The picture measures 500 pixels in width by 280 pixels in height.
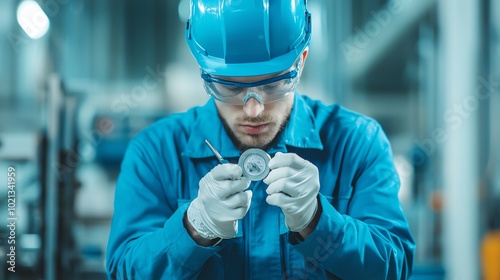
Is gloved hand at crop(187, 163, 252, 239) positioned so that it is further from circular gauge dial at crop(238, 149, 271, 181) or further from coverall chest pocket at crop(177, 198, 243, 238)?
coverall chest pocket at crop(177, 198, 243, 238)

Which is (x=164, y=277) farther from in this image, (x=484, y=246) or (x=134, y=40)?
(x=134, y=40)

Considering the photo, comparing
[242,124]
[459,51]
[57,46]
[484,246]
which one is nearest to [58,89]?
[57,46]

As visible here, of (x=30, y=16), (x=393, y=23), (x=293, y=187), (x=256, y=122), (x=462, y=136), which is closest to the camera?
(x=293, y=187)

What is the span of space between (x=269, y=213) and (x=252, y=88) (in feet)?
0.91

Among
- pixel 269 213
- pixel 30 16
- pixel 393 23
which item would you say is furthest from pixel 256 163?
pixel 393 23

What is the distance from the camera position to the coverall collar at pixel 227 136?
1166 mm

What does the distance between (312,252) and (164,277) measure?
0.98ft

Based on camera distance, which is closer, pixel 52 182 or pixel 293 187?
pixel 293 187

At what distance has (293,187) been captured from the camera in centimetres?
98

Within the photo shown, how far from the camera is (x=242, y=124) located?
3.70 ft

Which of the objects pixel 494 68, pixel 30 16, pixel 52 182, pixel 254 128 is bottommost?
pixel 52 182

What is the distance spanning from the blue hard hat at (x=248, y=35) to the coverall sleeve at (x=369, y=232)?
0.96 feet

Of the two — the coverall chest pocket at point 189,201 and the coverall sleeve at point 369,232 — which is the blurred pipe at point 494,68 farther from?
the coverall chest pocket at point 189,201

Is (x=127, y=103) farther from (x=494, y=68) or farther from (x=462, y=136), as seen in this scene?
(x=494, y=68)
